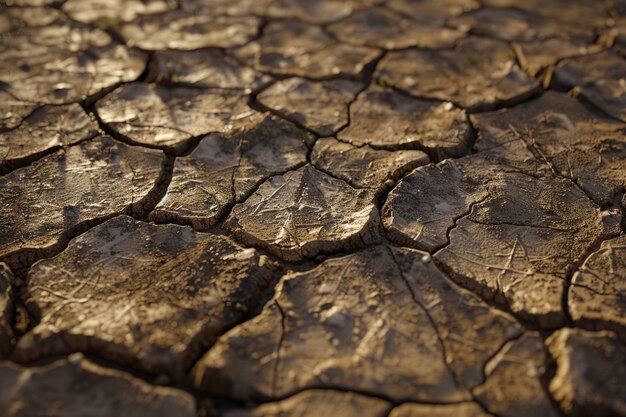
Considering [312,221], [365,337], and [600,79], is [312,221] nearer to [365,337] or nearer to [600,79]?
[365,337]

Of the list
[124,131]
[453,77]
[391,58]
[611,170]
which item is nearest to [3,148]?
[124,131]

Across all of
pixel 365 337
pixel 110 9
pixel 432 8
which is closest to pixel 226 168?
pixel 365 337

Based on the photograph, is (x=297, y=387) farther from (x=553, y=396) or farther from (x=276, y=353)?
(x=553, y=396)

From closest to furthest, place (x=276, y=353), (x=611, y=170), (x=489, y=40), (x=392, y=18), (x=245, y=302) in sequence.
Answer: (x=276, y=353) < (x=245, y=302) < (x=611, y=170) < (x=489, y=40) < (x=392, y=18)

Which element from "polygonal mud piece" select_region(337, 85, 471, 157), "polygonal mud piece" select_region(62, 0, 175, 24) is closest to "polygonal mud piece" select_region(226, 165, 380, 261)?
"polygonal mud piece" select_region(337, 85, 471, 157)

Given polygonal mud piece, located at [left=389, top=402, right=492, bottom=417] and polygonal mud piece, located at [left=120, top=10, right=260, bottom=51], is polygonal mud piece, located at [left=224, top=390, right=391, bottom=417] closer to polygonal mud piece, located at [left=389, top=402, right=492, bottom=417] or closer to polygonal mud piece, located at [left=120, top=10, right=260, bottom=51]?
polygonal mud piece, located at [left=389, top=402, right=492, bottom=417]

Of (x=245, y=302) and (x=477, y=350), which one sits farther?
(x=245, y=302)

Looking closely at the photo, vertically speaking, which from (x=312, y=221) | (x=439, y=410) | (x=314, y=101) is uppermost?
(x=314, y=101)
